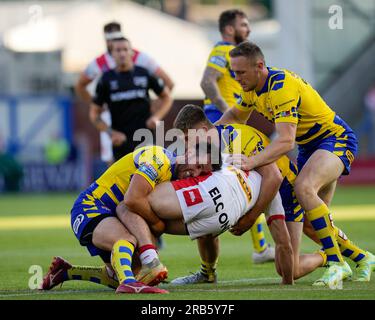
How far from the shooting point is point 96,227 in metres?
8.48

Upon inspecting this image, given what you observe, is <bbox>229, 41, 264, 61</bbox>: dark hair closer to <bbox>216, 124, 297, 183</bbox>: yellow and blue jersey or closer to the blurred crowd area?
<bbox>216, 124, 297, 183</bbox>: yellow and blue jersey

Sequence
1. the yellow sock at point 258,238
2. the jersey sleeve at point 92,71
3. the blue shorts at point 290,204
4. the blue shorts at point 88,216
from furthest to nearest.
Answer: the jersey sleeve at point 92,71, the yellow sock at point 258,238, the blue shorts at point 290,204, the blue shorts at point 88,216

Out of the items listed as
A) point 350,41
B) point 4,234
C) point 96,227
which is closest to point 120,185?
point 96,227

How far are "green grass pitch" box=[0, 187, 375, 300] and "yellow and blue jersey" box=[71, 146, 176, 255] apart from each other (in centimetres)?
Answer: 55

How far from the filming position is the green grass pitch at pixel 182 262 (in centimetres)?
808

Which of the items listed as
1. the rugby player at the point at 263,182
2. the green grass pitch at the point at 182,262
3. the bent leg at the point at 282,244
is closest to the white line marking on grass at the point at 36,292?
the green grass pitch at the point at 182,262

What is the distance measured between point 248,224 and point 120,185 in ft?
3.56

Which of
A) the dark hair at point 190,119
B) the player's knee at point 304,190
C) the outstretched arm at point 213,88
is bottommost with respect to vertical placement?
the player's knee at point 304,190

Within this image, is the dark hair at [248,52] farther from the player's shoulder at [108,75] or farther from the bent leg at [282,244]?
the player's shoulder at [108,75]

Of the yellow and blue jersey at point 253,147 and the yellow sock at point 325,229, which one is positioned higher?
the yellow and blue jersey at point 253,147

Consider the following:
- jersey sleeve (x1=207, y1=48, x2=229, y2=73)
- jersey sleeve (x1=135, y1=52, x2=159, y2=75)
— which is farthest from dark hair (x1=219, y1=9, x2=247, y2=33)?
jersey sleeve (x1=135, y1=52, x2=159, y2=75)

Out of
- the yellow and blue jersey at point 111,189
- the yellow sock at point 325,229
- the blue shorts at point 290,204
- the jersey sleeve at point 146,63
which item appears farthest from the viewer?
the jersey sleeve at point 146,63

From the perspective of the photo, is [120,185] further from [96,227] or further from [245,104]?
[245,104]

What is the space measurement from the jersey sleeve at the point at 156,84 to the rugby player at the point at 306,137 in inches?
169
